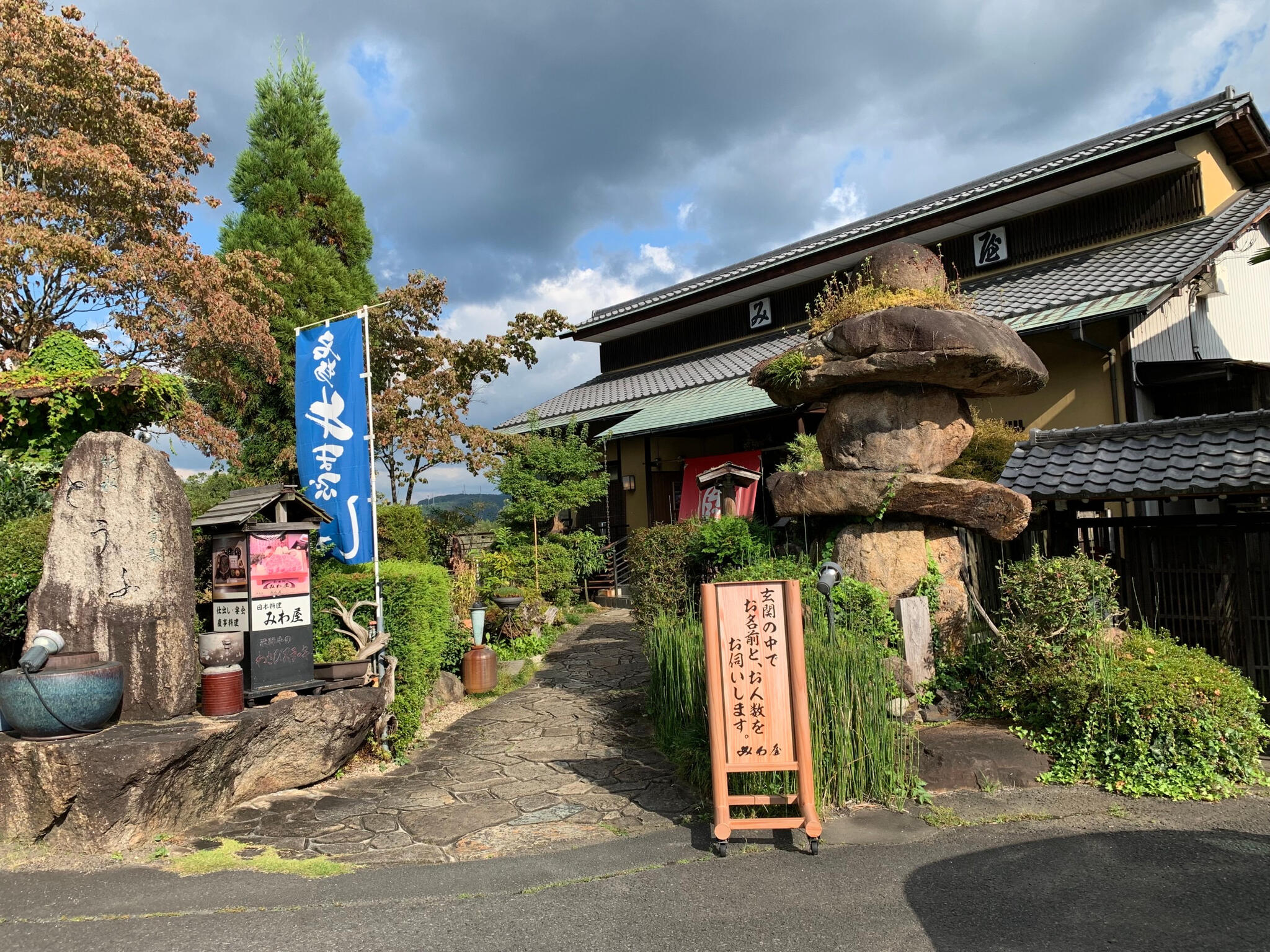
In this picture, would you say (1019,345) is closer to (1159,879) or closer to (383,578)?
(1159,879)

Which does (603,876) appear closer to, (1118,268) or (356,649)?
(356,649)

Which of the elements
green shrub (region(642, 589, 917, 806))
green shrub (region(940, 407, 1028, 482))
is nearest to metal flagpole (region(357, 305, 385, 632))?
green shrub (region(642, 589, 917, 806))

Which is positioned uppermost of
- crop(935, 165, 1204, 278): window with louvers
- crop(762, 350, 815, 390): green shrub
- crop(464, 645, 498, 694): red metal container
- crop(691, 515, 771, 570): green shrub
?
crop(935, 165, 1204, 278): window with louvers

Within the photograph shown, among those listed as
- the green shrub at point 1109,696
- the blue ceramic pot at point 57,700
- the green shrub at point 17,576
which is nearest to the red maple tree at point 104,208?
the green shrub at point 17,576

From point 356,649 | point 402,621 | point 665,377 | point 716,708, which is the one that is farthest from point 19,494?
point 665,377

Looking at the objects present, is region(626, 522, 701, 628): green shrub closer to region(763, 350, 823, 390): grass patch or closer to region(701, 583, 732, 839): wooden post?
region(763, 350, 823, 390): grass patch

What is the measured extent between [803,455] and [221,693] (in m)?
8.36

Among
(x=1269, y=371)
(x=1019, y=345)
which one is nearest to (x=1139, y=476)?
(x=1019, y=345)

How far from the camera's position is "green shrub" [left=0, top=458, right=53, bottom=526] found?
8547 mm

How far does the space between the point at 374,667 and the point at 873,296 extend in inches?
253

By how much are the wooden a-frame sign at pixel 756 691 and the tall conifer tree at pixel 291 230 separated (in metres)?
12.8

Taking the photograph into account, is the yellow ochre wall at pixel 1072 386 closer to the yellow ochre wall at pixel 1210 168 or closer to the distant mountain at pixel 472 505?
the yellow ochre wall at pixel 1210 168

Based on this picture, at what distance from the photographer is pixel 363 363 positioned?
8.44m

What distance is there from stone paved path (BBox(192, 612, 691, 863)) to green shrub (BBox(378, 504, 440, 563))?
17.3ft
